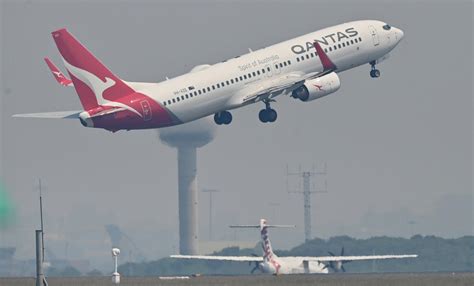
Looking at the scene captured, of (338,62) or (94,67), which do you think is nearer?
(94,67)

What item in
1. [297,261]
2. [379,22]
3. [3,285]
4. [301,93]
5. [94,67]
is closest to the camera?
[3,285]

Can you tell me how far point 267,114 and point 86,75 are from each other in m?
19.1

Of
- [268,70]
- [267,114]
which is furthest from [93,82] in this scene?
[267,114]

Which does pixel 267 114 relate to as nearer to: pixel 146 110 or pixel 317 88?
pixel 317 88

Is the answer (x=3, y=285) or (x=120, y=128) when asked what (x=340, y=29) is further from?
(x=3, y=285)

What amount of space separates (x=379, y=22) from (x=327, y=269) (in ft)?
137

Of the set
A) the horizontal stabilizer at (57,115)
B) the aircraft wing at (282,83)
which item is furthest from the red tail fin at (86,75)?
the aircraft wing at (282,83)

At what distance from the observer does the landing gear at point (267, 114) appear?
15175 cm

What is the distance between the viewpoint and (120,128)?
140 metres

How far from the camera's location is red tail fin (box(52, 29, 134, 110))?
461ft

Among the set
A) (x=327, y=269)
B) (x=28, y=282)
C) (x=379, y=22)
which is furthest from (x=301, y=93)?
(x=327, y=269)

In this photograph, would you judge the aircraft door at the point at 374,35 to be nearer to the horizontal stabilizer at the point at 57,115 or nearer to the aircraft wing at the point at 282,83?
the aircraft wing at the point at 282,83

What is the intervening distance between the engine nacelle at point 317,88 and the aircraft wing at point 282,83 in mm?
662

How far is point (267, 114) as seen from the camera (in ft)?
499
